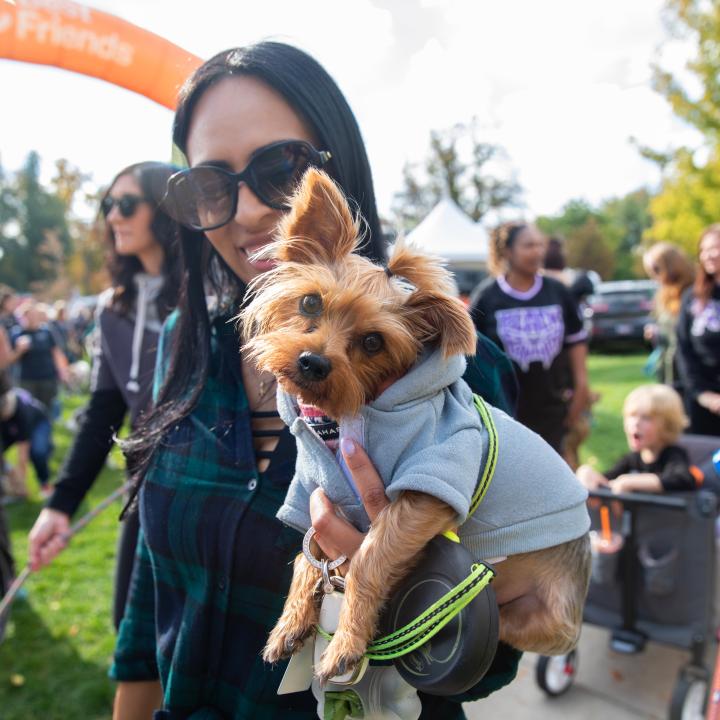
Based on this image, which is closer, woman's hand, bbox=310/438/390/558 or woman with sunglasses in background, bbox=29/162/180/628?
woman's hand, bbox=310/438/390/558

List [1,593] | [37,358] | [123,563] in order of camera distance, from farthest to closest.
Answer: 1. [37,358]
2. [1,593]
3. [123,563]

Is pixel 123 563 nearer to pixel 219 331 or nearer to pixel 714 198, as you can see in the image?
pixel 219 331

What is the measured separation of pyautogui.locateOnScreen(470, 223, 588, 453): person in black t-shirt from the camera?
5.58 m

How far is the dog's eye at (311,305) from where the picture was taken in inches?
54.0

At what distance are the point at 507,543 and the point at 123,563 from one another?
6.94 ft

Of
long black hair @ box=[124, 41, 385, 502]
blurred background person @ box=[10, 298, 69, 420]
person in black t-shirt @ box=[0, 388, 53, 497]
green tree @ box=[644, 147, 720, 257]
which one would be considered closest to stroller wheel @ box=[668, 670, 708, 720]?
long black hair @ box=[124, 41, 385, 502]

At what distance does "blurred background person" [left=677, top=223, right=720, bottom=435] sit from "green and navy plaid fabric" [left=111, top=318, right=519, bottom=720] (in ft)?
14.8

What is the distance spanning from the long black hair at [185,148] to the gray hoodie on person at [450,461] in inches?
17.3

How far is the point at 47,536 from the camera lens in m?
2.54

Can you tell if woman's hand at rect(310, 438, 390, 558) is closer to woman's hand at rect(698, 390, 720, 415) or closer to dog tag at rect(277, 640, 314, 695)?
dog tag at rect(277, 640, 314, 695)

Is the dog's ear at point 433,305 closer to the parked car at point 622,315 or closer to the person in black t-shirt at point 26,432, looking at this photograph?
the person in black t-shirt at point 26,432

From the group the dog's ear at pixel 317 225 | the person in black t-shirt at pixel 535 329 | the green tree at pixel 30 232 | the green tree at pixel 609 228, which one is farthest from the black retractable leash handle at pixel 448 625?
the green tree at pixel 30 232

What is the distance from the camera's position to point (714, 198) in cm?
1784

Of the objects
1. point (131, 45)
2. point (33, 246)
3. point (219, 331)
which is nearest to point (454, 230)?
point (131, 45)
